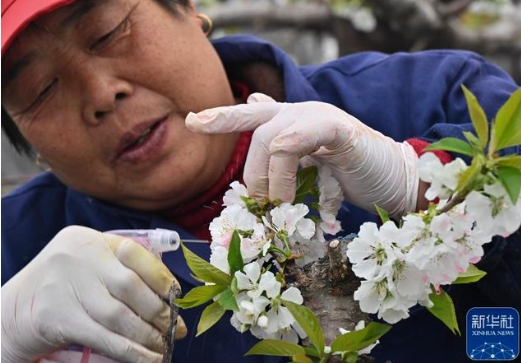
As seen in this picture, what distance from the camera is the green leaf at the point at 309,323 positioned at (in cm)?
91

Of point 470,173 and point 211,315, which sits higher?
point 470,173

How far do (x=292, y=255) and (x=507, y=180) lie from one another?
0.30m

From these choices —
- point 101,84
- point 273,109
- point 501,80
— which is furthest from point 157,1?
point 501,80

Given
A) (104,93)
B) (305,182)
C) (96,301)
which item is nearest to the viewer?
(305,182)

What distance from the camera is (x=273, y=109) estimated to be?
1152 mm

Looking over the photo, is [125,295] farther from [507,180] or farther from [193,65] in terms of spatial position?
[507,180]

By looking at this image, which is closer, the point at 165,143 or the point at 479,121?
the point at 479,121

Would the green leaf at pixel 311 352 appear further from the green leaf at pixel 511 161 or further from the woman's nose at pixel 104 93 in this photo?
the woman's nose at pixel 104 93

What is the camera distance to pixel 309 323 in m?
0.92

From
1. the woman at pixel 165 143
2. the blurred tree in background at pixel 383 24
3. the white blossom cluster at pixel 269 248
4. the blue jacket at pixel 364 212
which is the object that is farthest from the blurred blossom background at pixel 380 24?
the white blossom cluster at pixel 269 248

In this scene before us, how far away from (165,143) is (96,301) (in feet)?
1.10

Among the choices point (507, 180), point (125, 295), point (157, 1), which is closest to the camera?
point (507, 180)

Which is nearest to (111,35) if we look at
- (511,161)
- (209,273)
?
(209,273)

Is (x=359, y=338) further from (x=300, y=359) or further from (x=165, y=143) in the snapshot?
(x=165, y=143)
